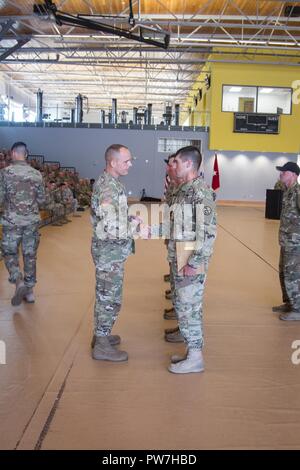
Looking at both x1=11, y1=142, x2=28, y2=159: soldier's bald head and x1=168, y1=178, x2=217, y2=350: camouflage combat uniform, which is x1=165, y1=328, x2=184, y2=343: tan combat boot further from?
x1=11, y1=142, x2=28, y2=159: soldier's bald head

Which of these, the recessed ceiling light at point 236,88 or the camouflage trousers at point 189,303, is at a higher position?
the recessed ceiling light at point 236,88

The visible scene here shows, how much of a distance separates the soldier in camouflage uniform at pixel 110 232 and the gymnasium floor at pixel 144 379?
17.4 inches

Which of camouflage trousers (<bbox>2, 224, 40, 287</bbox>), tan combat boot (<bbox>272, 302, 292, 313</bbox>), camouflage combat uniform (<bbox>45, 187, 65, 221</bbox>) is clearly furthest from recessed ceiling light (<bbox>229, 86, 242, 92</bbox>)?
camouflage trousers (<bbox>2, 224, 40, 287</bbox>)

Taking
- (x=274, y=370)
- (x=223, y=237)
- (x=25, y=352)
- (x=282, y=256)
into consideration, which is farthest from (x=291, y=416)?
(x=223, y=237)

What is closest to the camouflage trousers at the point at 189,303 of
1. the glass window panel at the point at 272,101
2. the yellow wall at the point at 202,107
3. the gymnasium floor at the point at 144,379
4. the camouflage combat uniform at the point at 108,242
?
the gymnasium floor at the point at 144,379

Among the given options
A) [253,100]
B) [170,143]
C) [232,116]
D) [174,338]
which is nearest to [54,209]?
[174,338]

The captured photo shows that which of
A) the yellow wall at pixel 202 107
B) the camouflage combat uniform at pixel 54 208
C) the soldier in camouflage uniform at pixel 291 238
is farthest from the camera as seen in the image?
the yellow wall at pixel 202 107

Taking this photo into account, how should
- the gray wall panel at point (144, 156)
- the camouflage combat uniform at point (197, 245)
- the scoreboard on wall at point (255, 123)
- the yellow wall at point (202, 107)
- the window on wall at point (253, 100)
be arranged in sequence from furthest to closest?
the yellow wall at point (202, 107)
the gray wall panel at point (144, 156)
the window on wall at point (253, 100)
the scoreboard on wall at point (255, 123)
the camouflage combat uniform at point (197, 245)

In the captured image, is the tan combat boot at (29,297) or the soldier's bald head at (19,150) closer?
the soldier's bald head at (19,150)

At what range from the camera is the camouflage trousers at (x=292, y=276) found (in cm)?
485

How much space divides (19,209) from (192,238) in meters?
2.20

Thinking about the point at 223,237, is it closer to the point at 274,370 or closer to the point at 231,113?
the point at 274,370

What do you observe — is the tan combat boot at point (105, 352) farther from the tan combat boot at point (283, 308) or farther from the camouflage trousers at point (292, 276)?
the tan combat boot at point (283, 308)
